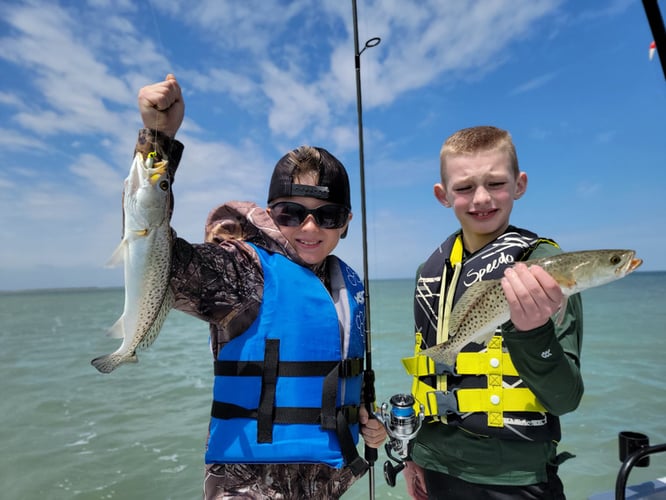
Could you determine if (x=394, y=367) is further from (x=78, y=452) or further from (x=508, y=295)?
(x=508, y=295)

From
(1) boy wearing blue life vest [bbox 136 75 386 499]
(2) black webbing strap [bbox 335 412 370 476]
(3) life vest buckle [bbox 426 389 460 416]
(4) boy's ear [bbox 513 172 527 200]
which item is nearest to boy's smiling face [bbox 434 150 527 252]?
(4) boy's ear [bbox 513 172 527 200]

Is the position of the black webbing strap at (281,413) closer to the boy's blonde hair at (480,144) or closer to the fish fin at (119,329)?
the fish fin at (119,329)

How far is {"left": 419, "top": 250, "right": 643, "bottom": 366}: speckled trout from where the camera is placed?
196 centimetres

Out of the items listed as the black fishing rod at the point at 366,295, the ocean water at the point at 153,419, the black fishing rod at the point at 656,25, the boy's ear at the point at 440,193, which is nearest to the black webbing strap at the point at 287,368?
the black fishing rod at the point at 366,295

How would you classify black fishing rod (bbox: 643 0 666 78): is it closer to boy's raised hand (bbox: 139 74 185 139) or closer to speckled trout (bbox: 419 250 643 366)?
speckled trout (bbox: 419 250 643 366)

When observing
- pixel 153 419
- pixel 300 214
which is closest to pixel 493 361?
pixel 300 214

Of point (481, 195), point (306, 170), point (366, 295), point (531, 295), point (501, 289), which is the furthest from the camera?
point (366, 295)

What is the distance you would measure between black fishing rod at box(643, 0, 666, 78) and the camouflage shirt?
254 centimetres

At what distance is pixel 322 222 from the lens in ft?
8.84

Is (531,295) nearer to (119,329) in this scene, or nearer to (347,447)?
(347,447)

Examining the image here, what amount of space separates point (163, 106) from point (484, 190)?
188 centimetres

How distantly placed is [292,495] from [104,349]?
53.4 feet

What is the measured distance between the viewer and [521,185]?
279cm

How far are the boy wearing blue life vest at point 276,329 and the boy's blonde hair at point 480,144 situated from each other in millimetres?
724
